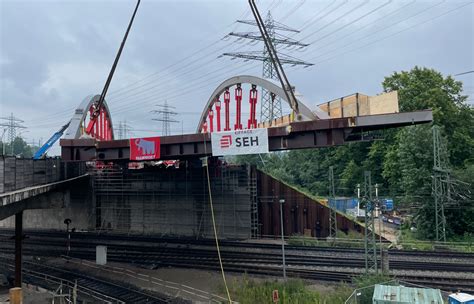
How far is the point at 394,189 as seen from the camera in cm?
4053

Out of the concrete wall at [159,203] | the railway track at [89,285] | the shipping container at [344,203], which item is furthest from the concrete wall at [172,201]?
the shipping container at [344,203]

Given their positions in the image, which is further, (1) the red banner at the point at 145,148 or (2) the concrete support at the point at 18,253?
(1) the red banner at the point at 145,148

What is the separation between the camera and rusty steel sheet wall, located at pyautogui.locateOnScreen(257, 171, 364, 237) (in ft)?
107

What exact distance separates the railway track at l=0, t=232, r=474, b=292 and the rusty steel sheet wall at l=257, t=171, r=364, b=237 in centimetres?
560

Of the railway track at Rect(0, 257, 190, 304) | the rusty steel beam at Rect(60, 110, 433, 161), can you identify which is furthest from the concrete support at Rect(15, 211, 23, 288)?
the rusty steel beam at Rect(60, 110, 433, 161)

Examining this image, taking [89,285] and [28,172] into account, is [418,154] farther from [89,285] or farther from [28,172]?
[28,172]

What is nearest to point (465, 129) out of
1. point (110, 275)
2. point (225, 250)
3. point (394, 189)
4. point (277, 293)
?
point (394, 189)

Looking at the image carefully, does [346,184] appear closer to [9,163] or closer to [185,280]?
[185,280]

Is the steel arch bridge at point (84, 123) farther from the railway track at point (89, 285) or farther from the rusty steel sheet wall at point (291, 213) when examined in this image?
the rusty steel sheet wall at point (291, 213)

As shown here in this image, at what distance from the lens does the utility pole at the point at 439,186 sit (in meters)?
28.8

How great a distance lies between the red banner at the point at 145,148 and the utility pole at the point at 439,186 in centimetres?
2064

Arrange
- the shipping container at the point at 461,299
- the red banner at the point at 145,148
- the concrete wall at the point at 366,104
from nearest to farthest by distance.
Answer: the shipping container at the point at 461,299 < the concrete wall at the point at 366,104 < the red banner at the point at 145,148

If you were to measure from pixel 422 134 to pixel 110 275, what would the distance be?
91.7ft

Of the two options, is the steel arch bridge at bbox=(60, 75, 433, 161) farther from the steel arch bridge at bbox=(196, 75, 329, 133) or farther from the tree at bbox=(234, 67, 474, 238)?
the tree at bbox=(234, 67, 474, 238)
